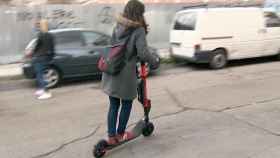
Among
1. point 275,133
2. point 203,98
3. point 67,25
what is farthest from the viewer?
point 67,25

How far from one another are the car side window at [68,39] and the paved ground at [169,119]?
96cm

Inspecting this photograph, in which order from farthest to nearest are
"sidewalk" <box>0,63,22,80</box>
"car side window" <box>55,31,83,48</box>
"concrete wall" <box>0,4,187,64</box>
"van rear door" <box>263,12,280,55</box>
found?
"concrete wall" <box>0,4,187,64</box> → "van rear door" <box>263,12,280,55</box> → "sidewalk" <box>0,63,22,80</box> → "car side window" <box>55,31,83,48</box>

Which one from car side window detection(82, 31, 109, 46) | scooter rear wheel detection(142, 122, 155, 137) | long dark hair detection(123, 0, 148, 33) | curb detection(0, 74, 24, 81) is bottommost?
curb detection(0, 74, 24, 81)

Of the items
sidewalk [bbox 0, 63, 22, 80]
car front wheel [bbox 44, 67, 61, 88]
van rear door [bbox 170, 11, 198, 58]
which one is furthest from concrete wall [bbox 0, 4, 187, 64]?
car front wheel [bbox 44, 67, 61, 88]

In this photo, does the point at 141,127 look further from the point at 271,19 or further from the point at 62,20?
the point at 62,20

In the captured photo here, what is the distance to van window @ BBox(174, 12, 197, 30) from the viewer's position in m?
Answer: 11.5

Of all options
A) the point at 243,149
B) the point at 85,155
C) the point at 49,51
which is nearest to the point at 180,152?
the point at 243,149

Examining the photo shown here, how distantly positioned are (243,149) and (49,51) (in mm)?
5034

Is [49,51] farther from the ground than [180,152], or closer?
farther from the ground

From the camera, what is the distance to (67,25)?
13.9 meters

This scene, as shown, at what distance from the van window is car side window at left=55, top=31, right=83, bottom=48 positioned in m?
3.09

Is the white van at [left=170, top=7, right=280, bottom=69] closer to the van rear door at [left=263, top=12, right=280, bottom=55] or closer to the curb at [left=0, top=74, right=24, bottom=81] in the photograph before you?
the van rear door at [left=263, top=12, right=280, bottom=55]

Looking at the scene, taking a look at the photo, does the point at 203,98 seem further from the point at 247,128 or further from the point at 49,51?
the point at 49,51

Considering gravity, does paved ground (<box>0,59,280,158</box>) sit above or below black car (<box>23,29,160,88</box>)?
below
